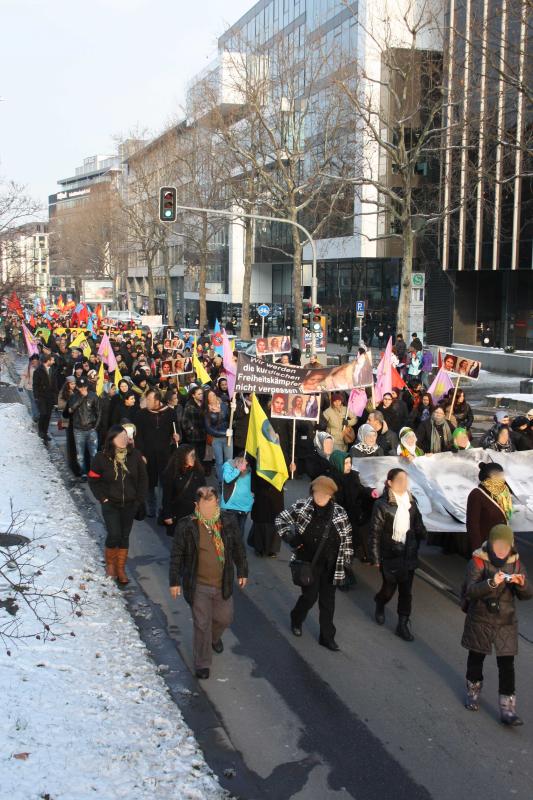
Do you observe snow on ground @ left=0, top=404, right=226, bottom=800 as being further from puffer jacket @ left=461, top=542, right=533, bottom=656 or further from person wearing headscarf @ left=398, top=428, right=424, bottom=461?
person wearing headscarf @ left=398, top=428, right=424, bottom=461

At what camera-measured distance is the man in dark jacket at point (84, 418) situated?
13.7 m

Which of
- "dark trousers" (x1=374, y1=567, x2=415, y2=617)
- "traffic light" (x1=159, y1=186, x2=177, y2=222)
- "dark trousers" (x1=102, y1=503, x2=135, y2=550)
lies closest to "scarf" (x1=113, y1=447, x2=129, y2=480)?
"dark trousers" (x1=102, y1=503, x2=135, y2=550)

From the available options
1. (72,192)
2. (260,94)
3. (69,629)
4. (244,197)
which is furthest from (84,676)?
(72,192)

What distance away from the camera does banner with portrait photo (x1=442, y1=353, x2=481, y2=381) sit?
15.3 m

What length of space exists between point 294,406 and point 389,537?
211 inches

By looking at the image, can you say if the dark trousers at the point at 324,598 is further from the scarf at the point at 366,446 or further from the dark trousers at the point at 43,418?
the dark trousers at the point at 43,418

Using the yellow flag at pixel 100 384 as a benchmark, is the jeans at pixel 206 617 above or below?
below

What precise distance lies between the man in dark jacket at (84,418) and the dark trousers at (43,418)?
3.79m

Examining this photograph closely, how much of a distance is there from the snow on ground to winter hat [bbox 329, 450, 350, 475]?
2575 mm

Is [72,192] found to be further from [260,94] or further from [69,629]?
[69,629]

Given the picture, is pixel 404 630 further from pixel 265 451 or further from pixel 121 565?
pixel 121 565

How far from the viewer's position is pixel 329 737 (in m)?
5.92

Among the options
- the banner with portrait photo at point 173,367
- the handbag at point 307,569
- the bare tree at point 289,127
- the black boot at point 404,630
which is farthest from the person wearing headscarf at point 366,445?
the bare tree at point 289,127

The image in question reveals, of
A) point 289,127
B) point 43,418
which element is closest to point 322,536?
point 43,418
